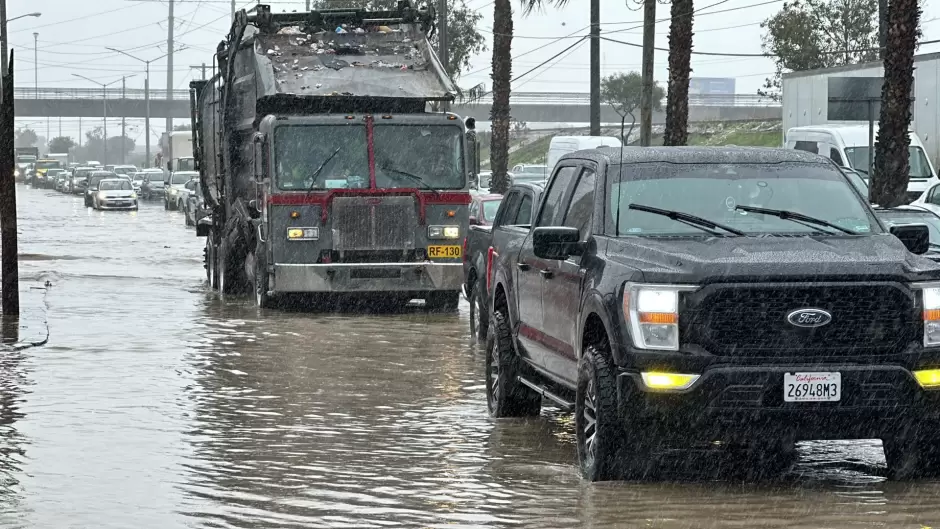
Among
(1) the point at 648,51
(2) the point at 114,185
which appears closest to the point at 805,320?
(1) the point at 648,51

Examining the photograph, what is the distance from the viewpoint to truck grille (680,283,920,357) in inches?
356

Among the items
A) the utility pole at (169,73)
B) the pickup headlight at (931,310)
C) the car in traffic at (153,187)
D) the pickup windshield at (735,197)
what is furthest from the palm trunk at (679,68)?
the utility pole at (169,73)

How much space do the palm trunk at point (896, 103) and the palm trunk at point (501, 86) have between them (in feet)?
60.5

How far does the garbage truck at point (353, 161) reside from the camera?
70.8 feet

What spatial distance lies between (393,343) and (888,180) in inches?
349

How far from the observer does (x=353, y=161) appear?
71.1ft

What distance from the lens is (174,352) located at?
17.4 m

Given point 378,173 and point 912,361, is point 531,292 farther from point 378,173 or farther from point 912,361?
point 378,173

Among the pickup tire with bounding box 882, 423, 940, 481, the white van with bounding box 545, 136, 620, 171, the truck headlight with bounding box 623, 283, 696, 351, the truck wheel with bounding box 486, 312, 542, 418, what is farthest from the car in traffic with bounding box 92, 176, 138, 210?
the truck headlight with bounding box 623, 283, 696, 351

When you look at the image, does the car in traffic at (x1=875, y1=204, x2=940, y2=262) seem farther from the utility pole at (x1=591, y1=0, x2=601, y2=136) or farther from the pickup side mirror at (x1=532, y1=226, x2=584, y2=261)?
the utility pole at (x1=591, y1=0, x2=601, y2=136)

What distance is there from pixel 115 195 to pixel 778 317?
63.1 m

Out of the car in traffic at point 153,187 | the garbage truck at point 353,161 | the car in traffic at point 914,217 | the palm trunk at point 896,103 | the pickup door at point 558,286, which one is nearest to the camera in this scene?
the pickup door at point 558,286

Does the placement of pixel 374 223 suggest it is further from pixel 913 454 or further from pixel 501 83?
pixel 501 83

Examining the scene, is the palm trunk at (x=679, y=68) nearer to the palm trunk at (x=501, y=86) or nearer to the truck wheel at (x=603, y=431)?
the palm trunk at (x=501, y=86)
